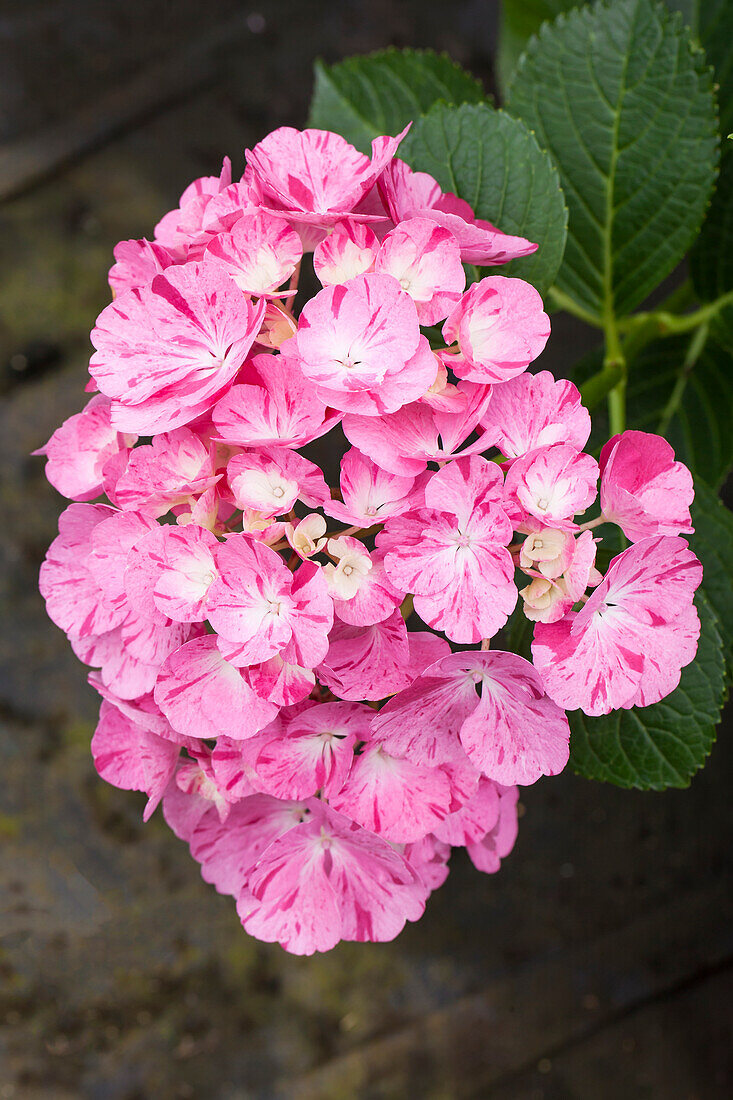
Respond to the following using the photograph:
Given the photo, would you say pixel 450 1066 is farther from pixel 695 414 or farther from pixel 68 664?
pixel 695 414

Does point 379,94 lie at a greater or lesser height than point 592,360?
greater

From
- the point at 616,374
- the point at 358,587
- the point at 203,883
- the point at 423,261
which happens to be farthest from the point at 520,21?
the point at 203,883

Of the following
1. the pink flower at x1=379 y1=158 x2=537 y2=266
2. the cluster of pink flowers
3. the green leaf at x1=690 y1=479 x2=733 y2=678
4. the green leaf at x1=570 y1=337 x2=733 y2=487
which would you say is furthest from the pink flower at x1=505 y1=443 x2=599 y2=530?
the green leaf at x1=570 y1=337 x2=733 y2=487

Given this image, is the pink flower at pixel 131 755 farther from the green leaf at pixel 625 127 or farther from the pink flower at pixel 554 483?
the green leaf at pixel 625 127

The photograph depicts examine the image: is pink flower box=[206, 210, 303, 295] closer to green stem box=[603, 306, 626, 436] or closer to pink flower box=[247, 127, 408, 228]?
pink flower box=[247, 127, 408, 228]

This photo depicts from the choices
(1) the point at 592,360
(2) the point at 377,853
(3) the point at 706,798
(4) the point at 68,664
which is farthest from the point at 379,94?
(3) the point at 706,798

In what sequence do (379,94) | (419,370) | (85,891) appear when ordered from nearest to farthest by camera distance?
(419,370), (379,94), (85,891)
